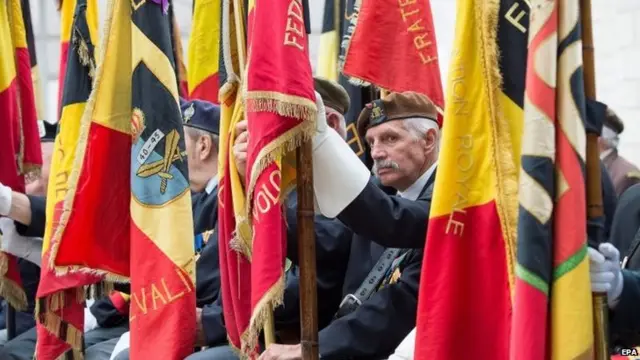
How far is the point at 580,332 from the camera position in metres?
2.93

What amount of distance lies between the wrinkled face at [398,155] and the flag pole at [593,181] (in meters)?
1.56

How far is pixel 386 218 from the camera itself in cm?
402

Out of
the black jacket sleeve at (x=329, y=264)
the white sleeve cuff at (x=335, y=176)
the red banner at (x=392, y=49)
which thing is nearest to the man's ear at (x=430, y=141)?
the red banner at (x=392, y=49)

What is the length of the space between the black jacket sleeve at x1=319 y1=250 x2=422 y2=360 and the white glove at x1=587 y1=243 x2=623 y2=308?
1.20m

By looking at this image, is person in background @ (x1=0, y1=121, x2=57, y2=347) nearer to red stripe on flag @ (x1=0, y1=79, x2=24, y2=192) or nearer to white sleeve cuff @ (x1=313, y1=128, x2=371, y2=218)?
red stripe on flag @ (x1=0, y1=79, x2=24, y2=192)

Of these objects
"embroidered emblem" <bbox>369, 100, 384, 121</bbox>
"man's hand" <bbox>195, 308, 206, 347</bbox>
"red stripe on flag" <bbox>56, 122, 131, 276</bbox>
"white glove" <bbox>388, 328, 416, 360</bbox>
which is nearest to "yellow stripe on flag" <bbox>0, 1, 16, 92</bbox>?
"red stripe on flag" <bbox>56, 122, 131, 276</bbox>

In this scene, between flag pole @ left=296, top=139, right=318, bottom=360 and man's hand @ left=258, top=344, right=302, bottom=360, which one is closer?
flag pole @ left=296, top=139, right=318, bottom=360

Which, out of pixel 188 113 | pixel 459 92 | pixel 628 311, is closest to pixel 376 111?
pixel 188 113

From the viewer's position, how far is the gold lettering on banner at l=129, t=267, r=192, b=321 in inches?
180

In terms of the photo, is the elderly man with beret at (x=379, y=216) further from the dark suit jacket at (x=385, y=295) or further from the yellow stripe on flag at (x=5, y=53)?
the yellow stripe on flag at (x=5, y=53)

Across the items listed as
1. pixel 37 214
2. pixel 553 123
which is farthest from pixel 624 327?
pixel 37 214

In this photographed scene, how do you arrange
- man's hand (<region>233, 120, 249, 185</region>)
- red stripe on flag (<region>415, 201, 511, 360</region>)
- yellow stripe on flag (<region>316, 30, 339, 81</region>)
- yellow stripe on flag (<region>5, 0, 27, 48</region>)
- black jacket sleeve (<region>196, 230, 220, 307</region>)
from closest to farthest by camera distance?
red stripe on flag (<region>415, 201, 511, 360</region>), man's hand (<region>233, 120, 249, 185</region>), black jacket sleeve (<region>196, 230, 220, 307</region>), yellow stripe on flag (<region>5, 0, 27, 48</region>), yellow stripe on flag (<region>316, 30, 339, 81</region>)

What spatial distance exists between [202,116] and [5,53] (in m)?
1.07

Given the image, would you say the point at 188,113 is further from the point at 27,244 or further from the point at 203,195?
the point at 27,244
